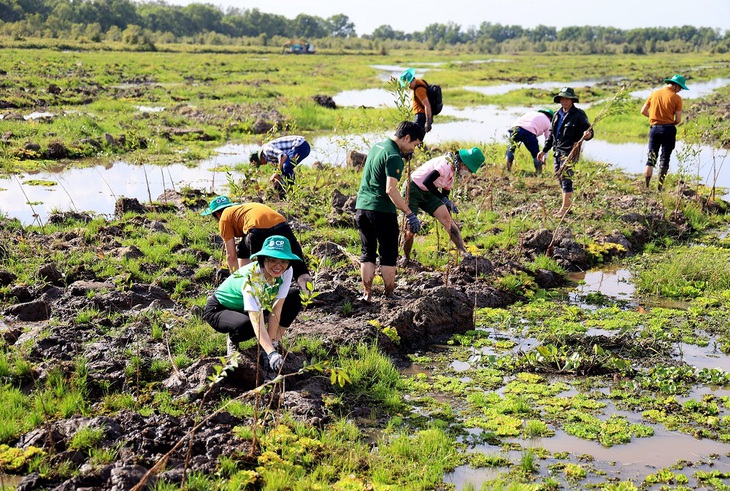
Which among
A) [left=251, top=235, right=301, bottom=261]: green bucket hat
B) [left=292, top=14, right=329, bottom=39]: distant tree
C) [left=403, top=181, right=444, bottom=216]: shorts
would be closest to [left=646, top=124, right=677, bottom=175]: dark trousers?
[left=403, top=181, right=444, bottom=216]: shorts

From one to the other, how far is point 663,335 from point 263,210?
3.75 metres

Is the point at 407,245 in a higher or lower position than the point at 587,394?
higher

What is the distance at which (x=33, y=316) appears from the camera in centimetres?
668

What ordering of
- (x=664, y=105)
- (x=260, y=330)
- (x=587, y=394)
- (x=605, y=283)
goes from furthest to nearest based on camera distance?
(x=664, y=105) < (x=605, y=283) < (x=587, y=394) < (x=260, y=330)

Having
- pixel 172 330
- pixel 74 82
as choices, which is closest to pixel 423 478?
pixel 172 330

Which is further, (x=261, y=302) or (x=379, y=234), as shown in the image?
(x=379, y=234)

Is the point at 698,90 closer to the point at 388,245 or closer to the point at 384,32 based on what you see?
the point at 388,245

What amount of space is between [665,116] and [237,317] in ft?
27.0

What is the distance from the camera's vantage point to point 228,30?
103 metres

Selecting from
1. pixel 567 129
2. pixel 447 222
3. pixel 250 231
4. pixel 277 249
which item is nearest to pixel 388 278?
pixel 447 222

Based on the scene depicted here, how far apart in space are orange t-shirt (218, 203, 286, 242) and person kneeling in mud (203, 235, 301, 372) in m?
0.77

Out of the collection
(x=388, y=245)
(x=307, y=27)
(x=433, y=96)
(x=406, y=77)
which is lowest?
(x=388, y=245)

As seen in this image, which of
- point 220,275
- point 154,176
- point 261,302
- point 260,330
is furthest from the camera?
point 154,176

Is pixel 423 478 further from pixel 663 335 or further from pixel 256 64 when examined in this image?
pixel 256 64
